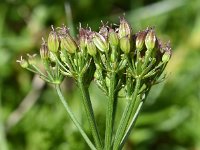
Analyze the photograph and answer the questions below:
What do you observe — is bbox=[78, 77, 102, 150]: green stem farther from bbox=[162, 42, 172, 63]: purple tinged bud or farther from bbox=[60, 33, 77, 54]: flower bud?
bbox=[162, 42, 172, 63]: purple tinged bud

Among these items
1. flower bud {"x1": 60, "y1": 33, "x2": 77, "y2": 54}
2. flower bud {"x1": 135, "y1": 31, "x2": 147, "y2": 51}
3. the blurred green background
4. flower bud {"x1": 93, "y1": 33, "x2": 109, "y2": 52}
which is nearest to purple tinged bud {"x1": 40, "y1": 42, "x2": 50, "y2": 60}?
flower bud {"x1": 60, "y1": 33, "x2": 77, "y2": 54}

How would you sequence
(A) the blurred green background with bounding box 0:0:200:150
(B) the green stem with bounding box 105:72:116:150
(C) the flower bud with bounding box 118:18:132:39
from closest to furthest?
(B) the green stem with bounding box 105:72:116:150 < (C) the flower bud with bounding box 118:18:132:39 < (A) the blurred green background with bounding box 0:0:200:150

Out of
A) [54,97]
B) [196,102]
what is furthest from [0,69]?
[196,102]

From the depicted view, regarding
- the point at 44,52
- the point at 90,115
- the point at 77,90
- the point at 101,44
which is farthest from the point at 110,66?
the point at 77,90

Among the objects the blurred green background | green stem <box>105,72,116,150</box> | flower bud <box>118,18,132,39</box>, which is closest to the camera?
green stem <box>105,72,116,150</box>

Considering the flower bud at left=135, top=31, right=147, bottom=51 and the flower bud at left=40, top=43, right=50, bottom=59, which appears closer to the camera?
the flower bud at left=135, top=31, right=147, bottom=51

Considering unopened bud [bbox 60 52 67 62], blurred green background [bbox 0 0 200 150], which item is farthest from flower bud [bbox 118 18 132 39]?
blurred green background [bbox 0 0 200 150]

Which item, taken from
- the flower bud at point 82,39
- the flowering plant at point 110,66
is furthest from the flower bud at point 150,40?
the flower bud at point 82,39

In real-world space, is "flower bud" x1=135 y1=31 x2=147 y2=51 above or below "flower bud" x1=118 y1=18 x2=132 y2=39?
below

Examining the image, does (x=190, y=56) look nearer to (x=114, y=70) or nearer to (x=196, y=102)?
(x=196, y=102)
